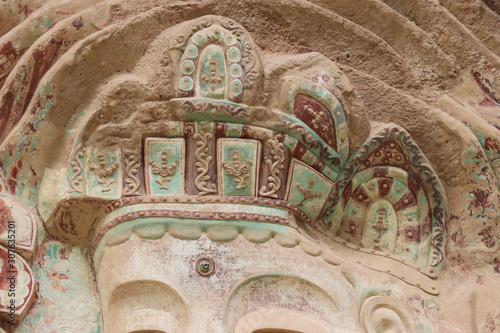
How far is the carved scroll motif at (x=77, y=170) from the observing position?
9.66 feet

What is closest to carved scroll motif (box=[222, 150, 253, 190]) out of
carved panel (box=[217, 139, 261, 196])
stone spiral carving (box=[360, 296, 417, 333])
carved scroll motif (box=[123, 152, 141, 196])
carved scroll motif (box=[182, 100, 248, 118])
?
carved panel (box=[217, 139, 261, 196])

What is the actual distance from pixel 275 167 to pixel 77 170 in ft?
2.31

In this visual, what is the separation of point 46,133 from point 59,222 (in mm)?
326

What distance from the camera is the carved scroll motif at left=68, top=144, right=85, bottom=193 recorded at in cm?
295

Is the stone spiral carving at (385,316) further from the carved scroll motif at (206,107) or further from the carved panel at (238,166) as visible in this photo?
the carved scroll motif at (206,107)

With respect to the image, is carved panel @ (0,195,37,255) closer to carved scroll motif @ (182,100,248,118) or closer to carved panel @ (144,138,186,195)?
carved panel @ (144,138,186,195)

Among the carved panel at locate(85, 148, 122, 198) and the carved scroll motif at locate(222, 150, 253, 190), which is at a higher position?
the carved scroll motif at locate(222, 150, 253, 190)

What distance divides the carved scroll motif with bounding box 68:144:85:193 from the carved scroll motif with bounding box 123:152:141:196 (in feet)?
0.52

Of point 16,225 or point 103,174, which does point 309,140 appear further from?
point 16,225

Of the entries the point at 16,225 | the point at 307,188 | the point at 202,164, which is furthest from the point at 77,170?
the point at 307,188

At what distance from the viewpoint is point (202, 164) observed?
297 centimetres

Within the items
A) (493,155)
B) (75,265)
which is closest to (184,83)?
(75,265)

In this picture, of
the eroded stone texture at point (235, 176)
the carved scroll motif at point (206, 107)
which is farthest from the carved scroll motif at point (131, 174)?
the carved scroll motif at point (206, 107)

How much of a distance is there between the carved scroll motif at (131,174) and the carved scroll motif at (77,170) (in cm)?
16
